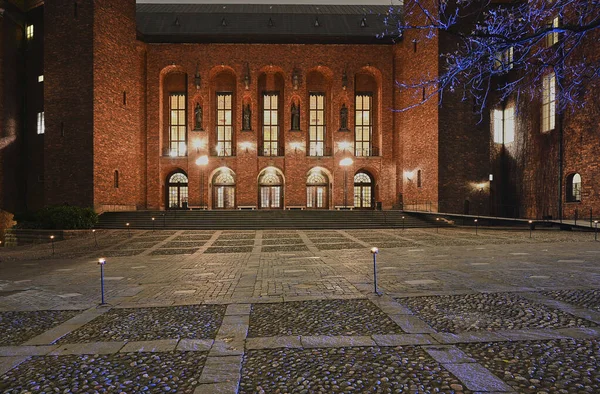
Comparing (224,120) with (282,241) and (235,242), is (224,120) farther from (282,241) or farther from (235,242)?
(282,241)

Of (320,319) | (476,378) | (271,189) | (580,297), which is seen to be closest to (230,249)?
(320,319)

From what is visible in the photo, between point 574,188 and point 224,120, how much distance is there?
24.7 m

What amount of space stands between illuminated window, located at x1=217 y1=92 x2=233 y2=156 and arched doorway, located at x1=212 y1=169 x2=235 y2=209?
7.61 feet

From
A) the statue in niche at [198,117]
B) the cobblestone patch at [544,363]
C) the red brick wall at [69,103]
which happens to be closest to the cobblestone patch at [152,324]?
the cobblestone patch at [544,363]

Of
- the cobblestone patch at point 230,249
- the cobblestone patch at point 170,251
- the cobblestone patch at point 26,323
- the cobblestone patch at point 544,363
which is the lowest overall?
the cobblestone patch at point 170,251

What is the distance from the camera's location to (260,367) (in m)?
3.34

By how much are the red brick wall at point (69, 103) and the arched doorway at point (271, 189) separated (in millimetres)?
12515

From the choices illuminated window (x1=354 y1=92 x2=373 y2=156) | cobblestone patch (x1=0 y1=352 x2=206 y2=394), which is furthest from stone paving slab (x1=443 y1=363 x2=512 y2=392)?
illuminated window (x1=354 y1=92 x2=373 y2=156)

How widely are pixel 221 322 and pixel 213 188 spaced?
87.8 ft

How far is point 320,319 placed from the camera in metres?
4.71

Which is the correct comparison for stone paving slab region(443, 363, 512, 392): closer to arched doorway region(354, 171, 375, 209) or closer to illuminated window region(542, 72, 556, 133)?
illuminated window region(542, 72, 556, 133)

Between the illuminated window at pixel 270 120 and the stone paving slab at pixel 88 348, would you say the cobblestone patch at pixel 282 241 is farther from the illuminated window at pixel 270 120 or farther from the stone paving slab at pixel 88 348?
the illuminated window at pixel 270 120

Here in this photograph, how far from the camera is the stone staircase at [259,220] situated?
2056 centimetres

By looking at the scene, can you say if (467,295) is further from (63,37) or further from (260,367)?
(63,37)
